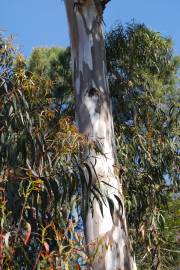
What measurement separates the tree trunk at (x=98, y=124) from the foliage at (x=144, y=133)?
46.5 inches

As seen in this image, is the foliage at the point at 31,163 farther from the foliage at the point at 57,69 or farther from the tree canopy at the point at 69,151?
the foliage at the point at 57,69

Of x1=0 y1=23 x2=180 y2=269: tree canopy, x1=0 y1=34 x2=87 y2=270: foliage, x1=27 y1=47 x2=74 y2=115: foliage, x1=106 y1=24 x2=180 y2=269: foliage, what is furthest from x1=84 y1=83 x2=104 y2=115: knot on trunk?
x1=27 y1=47 x2=74 y2=115: foliage

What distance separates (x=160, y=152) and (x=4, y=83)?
269cm

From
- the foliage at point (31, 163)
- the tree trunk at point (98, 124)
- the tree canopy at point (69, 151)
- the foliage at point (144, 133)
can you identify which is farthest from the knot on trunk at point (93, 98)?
the foliage at point (144, 133)

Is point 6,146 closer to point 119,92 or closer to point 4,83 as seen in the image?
point 4,83

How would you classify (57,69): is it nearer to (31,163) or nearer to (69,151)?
(31,163)

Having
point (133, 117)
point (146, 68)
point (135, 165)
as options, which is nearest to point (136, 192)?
point (135, 165)

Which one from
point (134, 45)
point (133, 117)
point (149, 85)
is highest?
point (134, 45)

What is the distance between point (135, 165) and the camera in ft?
17.1

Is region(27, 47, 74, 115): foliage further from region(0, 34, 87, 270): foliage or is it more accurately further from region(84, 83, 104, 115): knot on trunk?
region(0, 34, 87, 270): foliage

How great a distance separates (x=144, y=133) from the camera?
575 centimetres

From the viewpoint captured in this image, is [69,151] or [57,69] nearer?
[69,151]

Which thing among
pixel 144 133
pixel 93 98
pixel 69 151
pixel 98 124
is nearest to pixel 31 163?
pixel 69 151

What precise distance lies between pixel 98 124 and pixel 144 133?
2249mm
